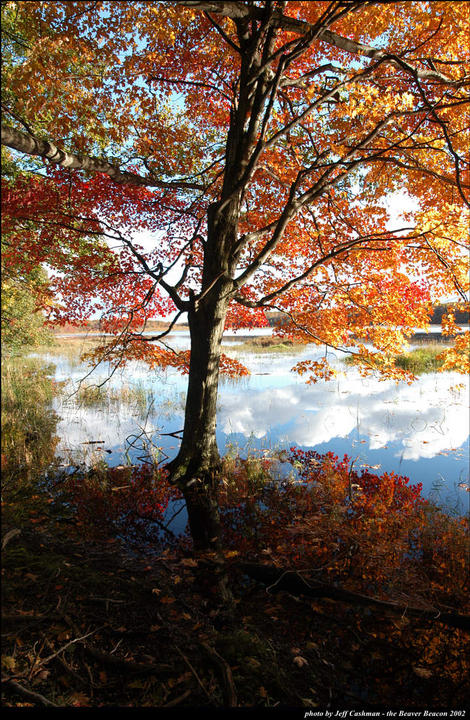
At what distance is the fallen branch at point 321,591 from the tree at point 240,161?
1036 millimetres

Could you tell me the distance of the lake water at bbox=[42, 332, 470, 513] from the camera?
26.2 ft

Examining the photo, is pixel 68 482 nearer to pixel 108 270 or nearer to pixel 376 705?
pixel 108 270

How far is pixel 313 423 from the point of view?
11.0 m

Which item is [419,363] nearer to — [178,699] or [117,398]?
[117,398]

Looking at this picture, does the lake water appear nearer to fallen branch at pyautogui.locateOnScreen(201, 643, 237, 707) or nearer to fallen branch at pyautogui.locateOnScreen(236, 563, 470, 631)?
fallen branch at pyautogui.locateOnScreen(236, 563, 470, 631)

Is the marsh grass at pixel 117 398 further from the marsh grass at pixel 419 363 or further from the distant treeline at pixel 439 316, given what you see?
the distant treeline at pixel 439 316

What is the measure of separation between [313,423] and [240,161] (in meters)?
7.69

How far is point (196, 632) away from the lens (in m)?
2.85

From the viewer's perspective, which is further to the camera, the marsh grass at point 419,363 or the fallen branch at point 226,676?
the marsh grass at point 419,363

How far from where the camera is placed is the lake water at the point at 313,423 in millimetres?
7973

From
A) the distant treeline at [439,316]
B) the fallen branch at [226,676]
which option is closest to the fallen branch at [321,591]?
the fallen branch at [226,676]

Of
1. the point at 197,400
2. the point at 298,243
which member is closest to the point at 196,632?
the point at 197,400

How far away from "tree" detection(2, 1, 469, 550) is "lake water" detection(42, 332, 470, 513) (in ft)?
7.19

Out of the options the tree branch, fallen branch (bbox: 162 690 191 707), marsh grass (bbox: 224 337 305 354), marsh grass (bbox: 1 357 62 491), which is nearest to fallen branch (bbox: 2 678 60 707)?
fallen branch (bbox: 162 690 191 707)
